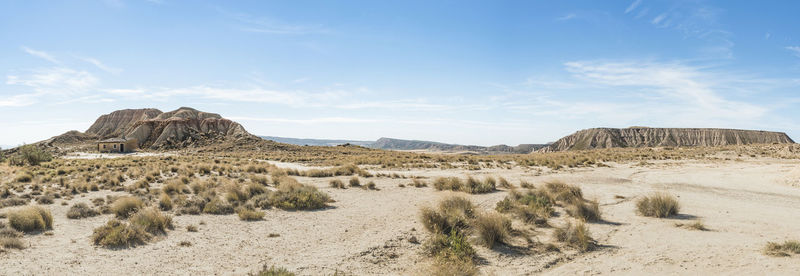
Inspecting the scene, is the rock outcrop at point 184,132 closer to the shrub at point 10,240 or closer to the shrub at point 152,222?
the shrub at point 152,222

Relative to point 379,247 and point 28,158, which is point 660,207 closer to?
point 379,247

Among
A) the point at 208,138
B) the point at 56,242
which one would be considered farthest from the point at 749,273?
the point at 208,138

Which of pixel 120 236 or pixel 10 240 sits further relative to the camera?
pixel 120 236

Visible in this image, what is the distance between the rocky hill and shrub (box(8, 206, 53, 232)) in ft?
527

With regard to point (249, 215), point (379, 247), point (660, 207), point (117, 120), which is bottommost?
point (379, 247)

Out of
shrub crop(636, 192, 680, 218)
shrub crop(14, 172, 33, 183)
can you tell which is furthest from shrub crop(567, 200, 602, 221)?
shrub crop(14, 172, 33, 183)

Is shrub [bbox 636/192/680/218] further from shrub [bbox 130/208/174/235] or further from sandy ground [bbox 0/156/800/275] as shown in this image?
shrub [bbox 130/208/174/235]

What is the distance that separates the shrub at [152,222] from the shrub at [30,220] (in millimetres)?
2080

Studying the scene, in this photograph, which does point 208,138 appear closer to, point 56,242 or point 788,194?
point 56,242

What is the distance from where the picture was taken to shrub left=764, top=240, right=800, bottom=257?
7.51m

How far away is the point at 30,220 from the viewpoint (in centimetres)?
952

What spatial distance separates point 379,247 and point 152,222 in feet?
19.2

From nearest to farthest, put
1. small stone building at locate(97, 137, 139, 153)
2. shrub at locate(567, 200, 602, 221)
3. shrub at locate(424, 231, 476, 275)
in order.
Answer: shrub at locate(424, 231, 476, 275), shrub at locate(567, 200, 602, 221), small stone building at locate(97, 137, 139, 153)

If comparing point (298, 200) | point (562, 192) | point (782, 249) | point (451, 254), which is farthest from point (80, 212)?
point (782, 249)
